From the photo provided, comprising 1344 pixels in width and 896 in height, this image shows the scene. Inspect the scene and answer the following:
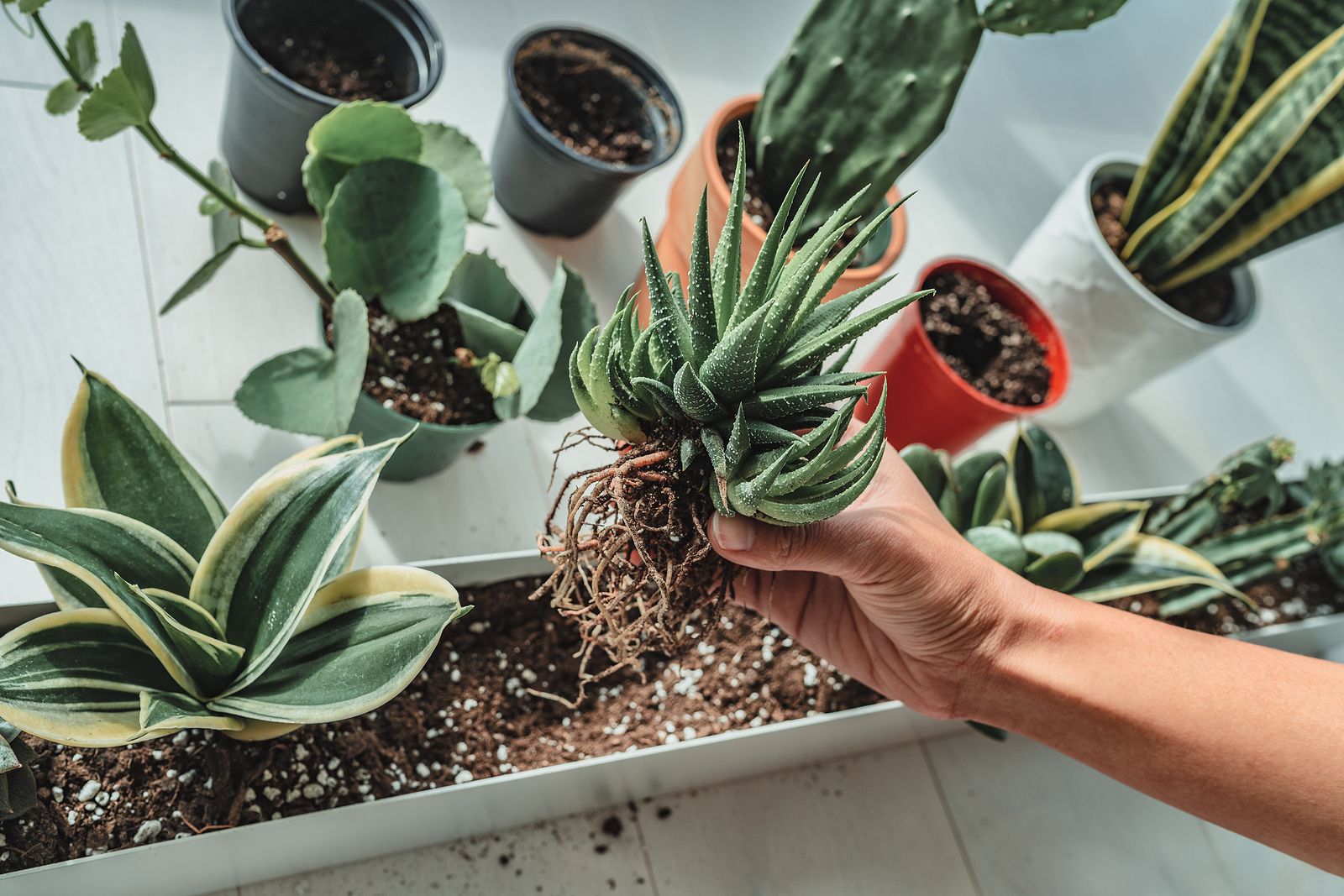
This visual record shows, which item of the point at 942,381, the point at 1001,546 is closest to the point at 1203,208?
the point at 942,381

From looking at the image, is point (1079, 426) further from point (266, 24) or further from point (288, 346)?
point (266, 24)

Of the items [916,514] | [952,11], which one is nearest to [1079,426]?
[952,11]

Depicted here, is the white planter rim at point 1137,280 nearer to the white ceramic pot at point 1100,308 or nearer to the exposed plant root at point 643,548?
the white ceramic pot at point 1100,308

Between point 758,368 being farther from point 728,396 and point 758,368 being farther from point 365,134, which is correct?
point 365,134

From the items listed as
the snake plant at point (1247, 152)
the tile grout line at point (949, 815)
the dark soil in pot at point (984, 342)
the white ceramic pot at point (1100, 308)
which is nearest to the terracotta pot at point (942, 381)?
the dark soil in pot at point (984, 342)

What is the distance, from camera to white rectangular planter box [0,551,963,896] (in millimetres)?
770

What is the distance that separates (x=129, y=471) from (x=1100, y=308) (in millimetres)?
1174

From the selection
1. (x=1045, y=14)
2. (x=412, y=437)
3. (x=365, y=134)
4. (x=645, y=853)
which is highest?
(x=1045, y=14)

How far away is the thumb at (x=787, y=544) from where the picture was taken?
701 millimetres

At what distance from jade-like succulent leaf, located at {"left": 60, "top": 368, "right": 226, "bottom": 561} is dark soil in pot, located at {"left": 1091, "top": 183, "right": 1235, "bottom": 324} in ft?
3.94

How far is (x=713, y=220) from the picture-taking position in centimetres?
112

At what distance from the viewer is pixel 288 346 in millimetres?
1179

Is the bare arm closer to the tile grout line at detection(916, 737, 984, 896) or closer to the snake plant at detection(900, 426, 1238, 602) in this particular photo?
the snake plant at detection(900, 426, 1238, 602)

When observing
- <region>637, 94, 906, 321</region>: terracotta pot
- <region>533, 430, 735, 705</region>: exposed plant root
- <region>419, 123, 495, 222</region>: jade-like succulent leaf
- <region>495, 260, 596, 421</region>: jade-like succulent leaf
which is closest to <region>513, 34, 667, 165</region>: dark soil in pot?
<region>637, 94, 906, 321</region>: terracotta pot
